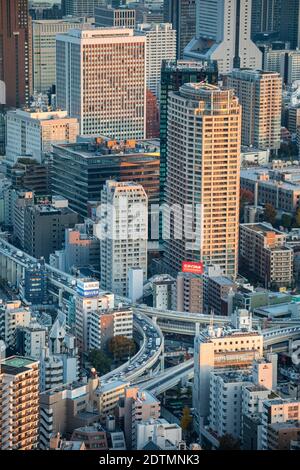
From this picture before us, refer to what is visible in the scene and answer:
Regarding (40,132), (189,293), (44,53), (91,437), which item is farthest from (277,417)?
(44,53)

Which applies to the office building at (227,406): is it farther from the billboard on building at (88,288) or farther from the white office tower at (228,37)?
the white office tower at (228,37)

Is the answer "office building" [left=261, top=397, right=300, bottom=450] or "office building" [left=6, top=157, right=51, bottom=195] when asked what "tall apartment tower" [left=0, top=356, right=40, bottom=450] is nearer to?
"office building" [left=261, top=397, right=300, bottom=450]

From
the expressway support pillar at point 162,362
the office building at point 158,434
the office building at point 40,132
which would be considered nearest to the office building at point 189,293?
the expressway support pillar at point 162,362

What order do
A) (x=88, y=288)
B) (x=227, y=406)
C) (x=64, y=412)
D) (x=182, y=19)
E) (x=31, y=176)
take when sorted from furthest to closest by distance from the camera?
(x=182, y=19) < (x=31, y=176) < (x=88, y=288) < (x=227, y=406) < (x=64, y=412)

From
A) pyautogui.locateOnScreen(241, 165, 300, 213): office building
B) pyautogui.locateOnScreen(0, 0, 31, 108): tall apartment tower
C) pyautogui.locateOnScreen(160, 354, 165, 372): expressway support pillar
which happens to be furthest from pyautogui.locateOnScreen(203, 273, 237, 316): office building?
A: pyautogui.locateOnScreen(0, 0, 31, 108): tall apartment tower

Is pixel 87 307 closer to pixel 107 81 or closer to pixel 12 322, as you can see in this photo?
pixel 12 322
